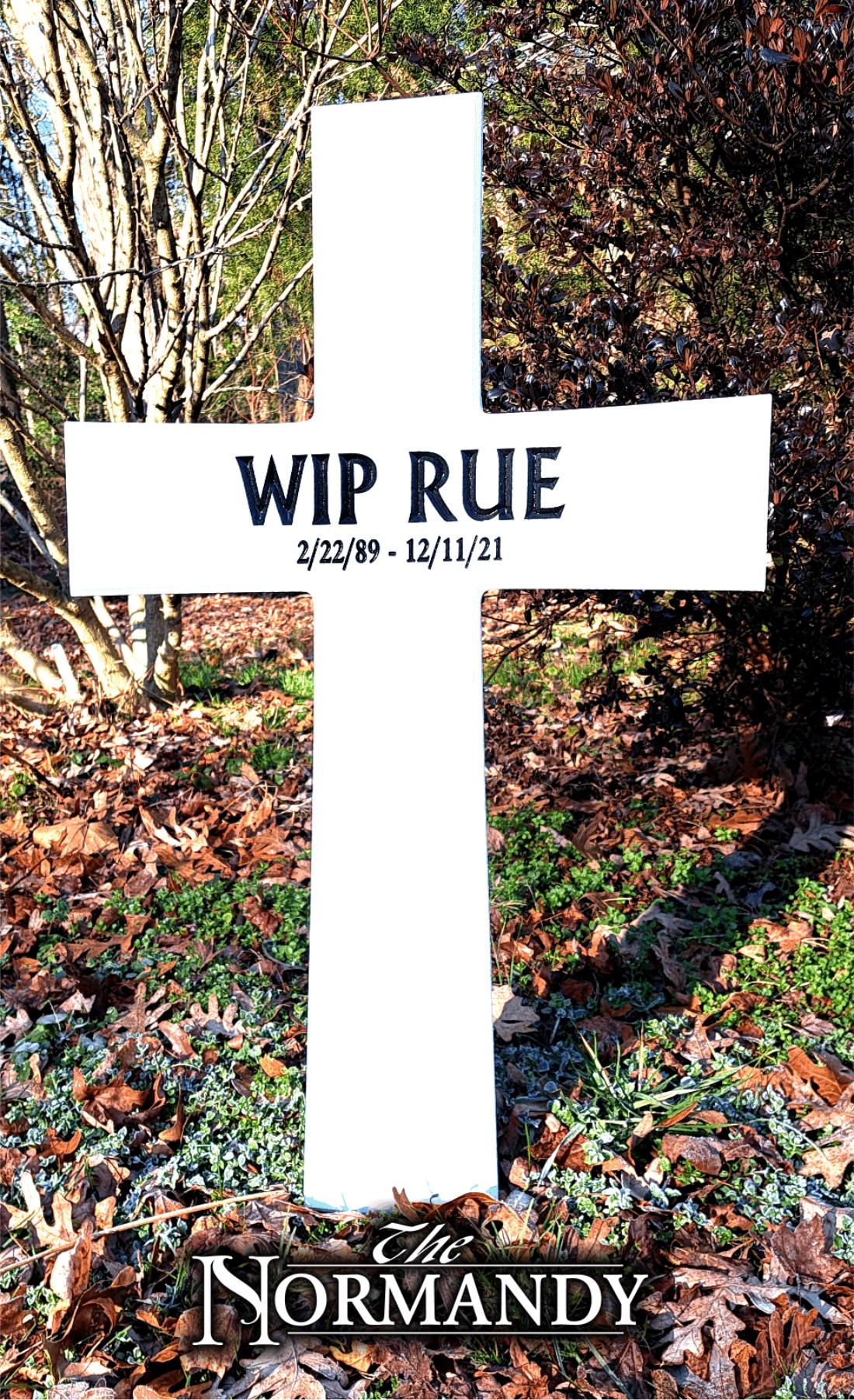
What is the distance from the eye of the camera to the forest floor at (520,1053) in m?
1.83

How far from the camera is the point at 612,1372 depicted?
1.78 m

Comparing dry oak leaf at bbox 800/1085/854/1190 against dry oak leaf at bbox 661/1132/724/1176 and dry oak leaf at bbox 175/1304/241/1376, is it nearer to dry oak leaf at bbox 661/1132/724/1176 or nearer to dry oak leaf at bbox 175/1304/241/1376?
dry oak leaf at bbox 661/1132/724/1176

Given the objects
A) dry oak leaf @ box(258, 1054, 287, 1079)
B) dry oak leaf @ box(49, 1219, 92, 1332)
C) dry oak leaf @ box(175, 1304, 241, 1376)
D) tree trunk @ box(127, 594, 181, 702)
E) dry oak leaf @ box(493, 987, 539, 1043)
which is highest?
tree trunk @ box(127, 594, 181, 702)

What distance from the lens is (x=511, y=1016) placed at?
265 cm

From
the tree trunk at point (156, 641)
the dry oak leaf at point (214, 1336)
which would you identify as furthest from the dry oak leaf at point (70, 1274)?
the tree trunk at point (156, 641)

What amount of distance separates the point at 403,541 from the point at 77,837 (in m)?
2.37

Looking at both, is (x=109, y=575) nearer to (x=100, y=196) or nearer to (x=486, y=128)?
(x=486, y=128)

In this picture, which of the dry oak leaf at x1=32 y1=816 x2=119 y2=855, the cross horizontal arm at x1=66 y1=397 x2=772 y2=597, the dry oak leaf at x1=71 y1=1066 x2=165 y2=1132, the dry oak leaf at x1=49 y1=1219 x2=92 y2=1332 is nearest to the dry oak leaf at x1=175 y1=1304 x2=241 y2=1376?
the dry oak leaf at x1=49 y1=1219 x2=92 y2=1332

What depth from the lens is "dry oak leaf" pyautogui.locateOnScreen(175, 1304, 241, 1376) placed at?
180 centimetres

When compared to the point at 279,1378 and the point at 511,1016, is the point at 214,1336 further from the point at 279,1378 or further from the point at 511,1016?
the point at 511,1016

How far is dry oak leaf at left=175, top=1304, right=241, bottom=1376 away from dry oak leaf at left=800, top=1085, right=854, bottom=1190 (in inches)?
48.8

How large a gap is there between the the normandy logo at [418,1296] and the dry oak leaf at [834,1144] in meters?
0.52

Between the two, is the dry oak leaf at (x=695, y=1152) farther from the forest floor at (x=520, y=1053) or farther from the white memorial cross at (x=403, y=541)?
the white memorial cross at (x=403, y=541)

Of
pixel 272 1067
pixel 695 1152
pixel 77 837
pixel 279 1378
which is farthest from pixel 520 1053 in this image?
pixel 77 837
